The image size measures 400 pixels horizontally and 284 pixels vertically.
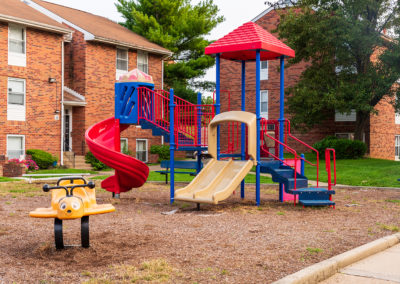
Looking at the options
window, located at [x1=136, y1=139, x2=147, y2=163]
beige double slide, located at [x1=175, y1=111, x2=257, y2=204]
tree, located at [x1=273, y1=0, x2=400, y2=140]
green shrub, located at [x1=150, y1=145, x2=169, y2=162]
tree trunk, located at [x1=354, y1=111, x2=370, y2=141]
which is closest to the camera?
beige double slide, located at [x1=175, y1=111, x2=257, y2=204]

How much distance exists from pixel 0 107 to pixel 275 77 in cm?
1897

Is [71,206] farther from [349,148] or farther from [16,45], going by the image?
[349,148]

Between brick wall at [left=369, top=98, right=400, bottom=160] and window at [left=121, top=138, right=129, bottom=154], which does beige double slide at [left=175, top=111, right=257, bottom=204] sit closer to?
window at [left=121, top=138, right=129, bottom=154]

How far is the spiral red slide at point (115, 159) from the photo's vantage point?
38.9 ft

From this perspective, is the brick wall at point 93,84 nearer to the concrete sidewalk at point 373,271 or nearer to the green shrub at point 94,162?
the green shrub at point 94,162

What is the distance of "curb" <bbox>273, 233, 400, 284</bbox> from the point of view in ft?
16.3

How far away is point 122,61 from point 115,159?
59.4 ft

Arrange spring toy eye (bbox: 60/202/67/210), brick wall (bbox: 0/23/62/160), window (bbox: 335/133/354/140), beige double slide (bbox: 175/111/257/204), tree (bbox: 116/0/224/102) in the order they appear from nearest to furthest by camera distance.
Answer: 1. spring toy eye (bbox: 60/202/67/210)
2. beige double slide (bbox: 175/111/257/204)
3. brick wall (bbox: 0/23/62/160)
4. window (bbox: 335/133/354/140)
5. tree (bbox: 116/0/224/102)

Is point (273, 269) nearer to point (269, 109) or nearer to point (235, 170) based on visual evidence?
point (235, 170)

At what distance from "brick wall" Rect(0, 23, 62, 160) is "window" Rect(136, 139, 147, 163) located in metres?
6.02

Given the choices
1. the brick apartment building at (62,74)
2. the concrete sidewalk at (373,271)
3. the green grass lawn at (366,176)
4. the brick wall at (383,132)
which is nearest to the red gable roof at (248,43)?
the concrete sidewalk at (373,271)

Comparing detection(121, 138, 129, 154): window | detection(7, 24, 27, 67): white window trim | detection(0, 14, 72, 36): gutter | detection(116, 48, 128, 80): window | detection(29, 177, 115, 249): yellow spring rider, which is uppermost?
detection(0, 14, 72, 36): gutter

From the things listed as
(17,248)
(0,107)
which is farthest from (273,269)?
(0,107)

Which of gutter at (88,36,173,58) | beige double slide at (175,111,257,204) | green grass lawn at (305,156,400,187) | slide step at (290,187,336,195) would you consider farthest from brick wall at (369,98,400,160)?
beige double slide at (175,111,257,204)
